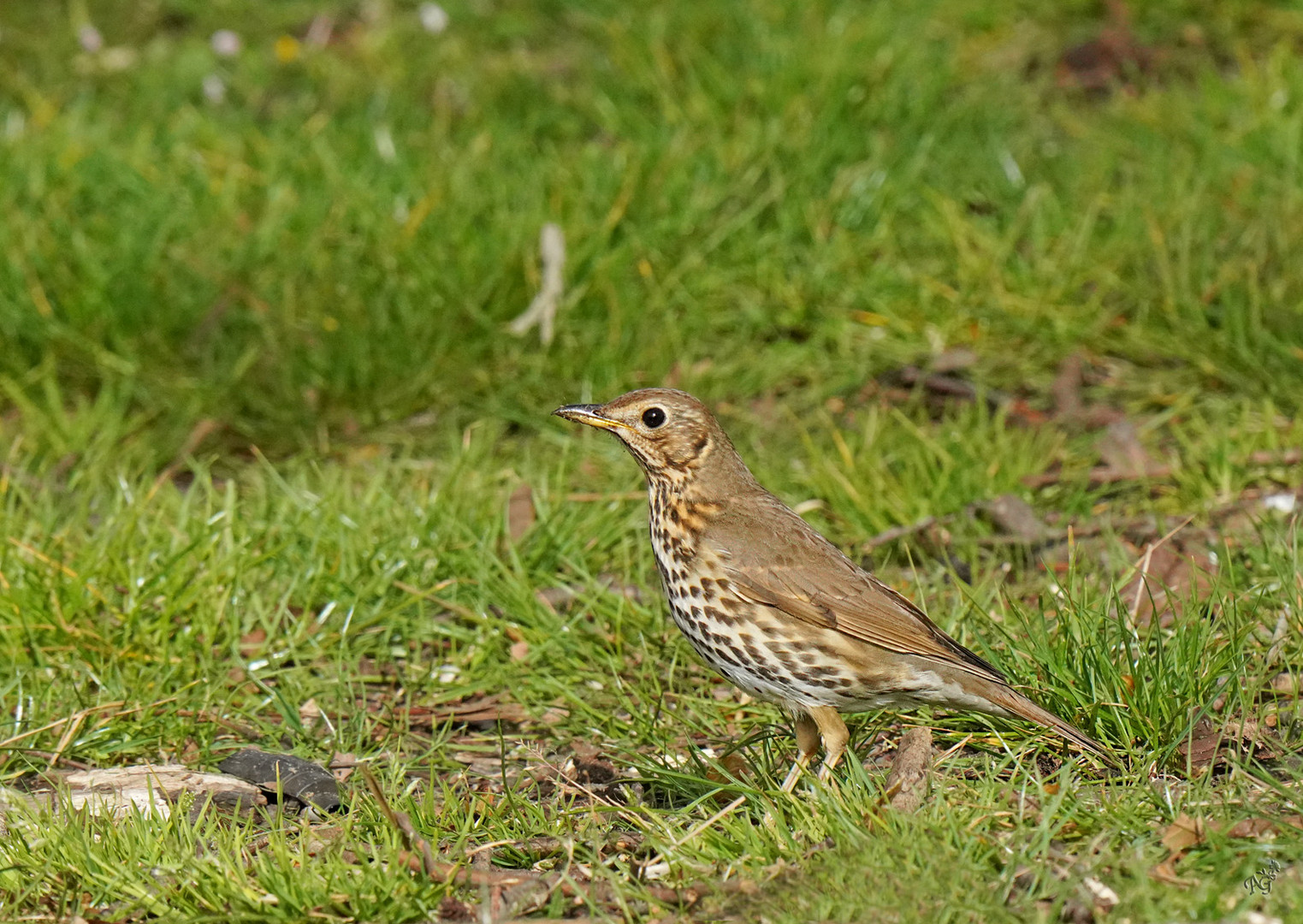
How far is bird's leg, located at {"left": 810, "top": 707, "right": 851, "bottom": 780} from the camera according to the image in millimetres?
4352

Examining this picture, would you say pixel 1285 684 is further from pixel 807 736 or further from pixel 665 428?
pixel 665 428

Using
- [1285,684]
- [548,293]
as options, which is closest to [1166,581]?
[1285,684]

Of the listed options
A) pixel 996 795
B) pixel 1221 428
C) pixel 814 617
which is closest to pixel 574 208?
pixel 1221 428

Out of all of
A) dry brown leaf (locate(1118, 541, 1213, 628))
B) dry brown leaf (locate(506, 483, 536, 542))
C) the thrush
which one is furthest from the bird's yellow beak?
dry brown leaf (locate(1118, 541, 1213, 628))

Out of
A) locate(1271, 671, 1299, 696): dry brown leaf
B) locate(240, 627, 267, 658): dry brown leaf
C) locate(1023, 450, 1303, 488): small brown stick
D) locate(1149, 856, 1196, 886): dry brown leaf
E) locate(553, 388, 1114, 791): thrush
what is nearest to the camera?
locate(1149, 856, 1196, 886): dry brown leaf

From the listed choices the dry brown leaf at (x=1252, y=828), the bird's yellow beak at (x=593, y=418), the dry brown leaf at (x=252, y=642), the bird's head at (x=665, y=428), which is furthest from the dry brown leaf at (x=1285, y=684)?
the dry brown leaf at (x=252, y=642)

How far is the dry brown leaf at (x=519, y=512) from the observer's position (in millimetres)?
5766

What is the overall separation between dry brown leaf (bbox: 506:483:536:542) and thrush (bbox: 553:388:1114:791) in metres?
1.12

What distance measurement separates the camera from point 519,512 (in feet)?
19.3

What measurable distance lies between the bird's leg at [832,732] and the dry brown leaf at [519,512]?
5.38 ft

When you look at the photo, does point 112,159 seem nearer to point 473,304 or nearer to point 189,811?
point 473,304

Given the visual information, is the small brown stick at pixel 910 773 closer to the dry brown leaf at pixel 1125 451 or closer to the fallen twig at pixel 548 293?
the dry brown leaf at pixel 1125 451

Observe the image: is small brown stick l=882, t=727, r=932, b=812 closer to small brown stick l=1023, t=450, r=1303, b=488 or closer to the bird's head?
the bird's head

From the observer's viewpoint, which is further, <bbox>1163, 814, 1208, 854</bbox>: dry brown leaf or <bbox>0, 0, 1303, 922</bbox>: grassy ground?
<bbox>0, 0, 1303, 922</bbox>: grassy ground
